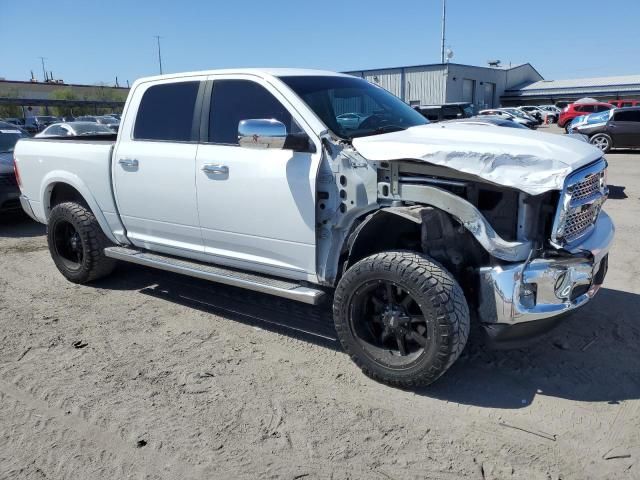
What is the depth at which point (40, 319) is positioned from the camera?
15.8 feet

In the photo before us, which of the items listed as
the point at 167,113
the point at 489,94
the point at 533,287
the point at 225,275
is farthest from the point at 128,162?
the point at 489,94

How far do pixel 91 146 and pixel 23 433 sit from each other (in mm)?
2915

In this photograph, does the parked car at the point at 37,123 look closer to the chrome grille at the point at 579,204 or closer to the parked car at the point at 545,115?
the chrome grille at the point at 579,204

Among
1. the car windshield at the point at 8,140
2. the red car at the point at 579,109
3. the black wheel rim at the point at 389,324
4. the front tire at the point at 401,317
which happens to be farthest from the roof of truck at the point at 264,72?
the red car at the point at 579,109

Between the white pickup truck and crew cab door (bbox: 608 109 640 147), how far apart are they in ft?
52.0

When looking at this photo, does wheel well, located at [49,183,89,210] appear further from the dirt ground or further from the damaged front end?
the damaged front end

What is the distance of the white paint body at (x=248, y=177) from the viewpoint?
3.17 metres

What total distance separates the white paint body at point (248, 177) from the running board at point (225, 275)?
0.26ft

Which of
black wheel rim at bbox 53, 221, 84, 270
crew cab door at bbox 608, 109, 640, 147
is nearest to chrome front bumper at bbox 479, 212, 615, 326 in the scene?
black wheel rim at bbox 53, 221, 84, 270

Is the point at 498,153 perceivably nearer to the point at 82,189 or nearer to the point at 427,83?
the point at 82,189

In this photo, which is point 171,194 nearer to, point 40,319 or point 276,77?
point 276,77

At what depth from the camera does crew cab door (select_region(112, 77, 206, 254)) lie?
14.5 feet

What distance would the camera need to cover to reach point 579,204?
3279 millimetres

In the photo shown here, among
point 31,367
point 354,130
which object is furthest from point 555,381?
point 31,367
